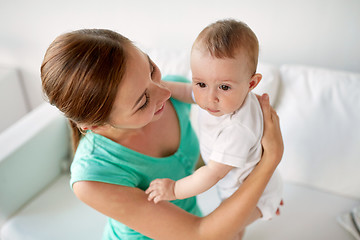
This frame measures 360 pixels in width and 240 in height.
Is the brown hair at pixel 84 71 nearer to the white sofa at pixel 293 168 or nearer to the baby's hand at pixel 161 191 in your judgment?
the baby's hand at pixel 161 191

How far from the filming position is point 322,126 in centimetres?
155

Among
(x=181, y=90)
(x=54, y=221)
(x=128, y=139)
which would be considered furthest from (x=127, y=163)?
(x=54, y=221)

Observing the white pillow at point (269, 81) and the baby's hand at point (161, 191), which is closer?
the baby's hand at point (161, 191)

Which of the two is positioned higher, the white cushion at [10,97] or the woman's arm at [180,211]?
the woman's arm at [180,211]

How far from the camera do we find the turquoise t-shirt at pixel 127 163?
0.88 m

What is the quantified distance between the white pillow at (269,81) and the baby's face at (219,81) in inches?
29.6

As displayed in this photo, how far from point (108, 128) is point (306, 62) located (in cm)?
127

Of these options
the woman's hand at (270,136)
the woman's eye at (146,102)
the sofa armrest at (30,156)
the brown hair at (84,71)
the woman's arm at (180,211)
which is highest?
the brown hair at (84,71)

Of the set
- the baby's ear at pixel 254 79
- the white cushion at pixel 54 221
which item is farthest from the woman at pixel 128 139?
the white cushion at pixel 54 221

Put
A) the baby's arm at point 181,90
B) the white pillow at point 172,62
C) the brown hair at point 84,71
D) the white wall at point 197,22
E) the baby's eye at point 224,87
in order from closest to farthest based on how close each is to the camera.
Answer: the brown hair at point 84,71
the baby's eye at point 224,87
the baby's arm at point 181,90
the white wall at point 197,22
the white pillow at point 172,62

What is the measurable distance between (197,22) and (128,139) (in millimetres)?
1048

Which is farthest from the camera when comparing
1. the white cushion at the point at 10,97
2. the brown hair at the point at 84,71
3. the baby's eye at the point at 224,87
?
the white cushion at the point at 10,97

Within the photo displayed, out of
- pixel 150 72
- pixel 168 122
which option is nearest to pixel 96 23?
pixel 168 122

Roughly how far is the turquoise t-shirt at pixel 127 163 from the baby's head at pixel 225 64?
0.90ft
